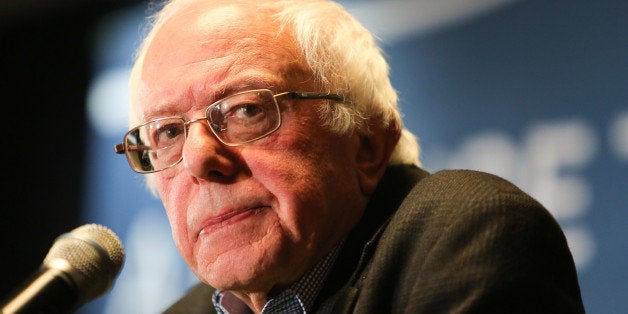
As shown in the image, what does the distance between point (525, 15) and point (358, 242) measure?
145cm

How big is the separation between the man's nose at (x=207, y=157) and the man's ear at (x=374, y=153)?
40 centimetres

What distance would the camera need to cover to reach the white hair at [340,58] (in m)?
1.96

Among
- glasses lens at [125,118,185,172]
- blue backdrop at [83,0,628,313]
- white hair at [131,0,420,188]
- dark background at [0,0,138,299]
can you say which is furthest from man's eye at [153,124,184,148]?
dark background at [0,0,138,299]

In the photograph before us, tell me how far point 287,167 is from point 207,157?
0.21 meters

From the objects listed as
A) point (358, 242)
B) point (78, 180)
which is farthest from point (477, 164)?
point (78, 180)

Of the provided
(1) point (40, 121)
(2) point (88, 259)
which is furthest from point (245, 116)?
(1) point (40, 121)

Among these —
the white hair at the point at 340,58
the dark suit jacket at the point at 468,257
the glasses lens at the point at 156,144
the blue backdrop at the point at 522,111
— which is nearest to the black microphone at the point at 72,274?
the glasses lens at the point at 156,144

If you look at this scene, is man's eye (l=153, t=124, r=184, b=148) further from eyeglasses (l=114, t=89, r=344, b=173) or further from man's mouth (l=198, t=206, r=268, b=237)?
man's mouth (l=198, t=206, r=268, b=237)

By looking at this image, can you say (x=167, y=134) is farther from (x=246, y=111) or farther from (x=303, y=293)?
(x=303, y=293)

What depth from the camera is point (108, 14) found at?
3.81 metres

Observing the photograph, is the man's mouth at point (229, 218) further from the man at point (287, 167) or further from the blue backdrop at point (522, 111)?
the blue backdrop at point (522, 111)

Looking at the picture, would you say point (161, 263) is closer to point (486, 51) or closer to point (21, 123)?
point (21, 123)

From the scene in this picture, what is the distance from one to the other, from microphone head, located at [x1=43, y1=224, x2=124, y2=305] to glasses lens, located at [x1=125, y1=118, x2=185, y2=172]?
37cm

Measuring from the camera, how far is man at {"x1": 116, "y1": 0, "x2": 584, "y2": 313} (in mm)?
1570
